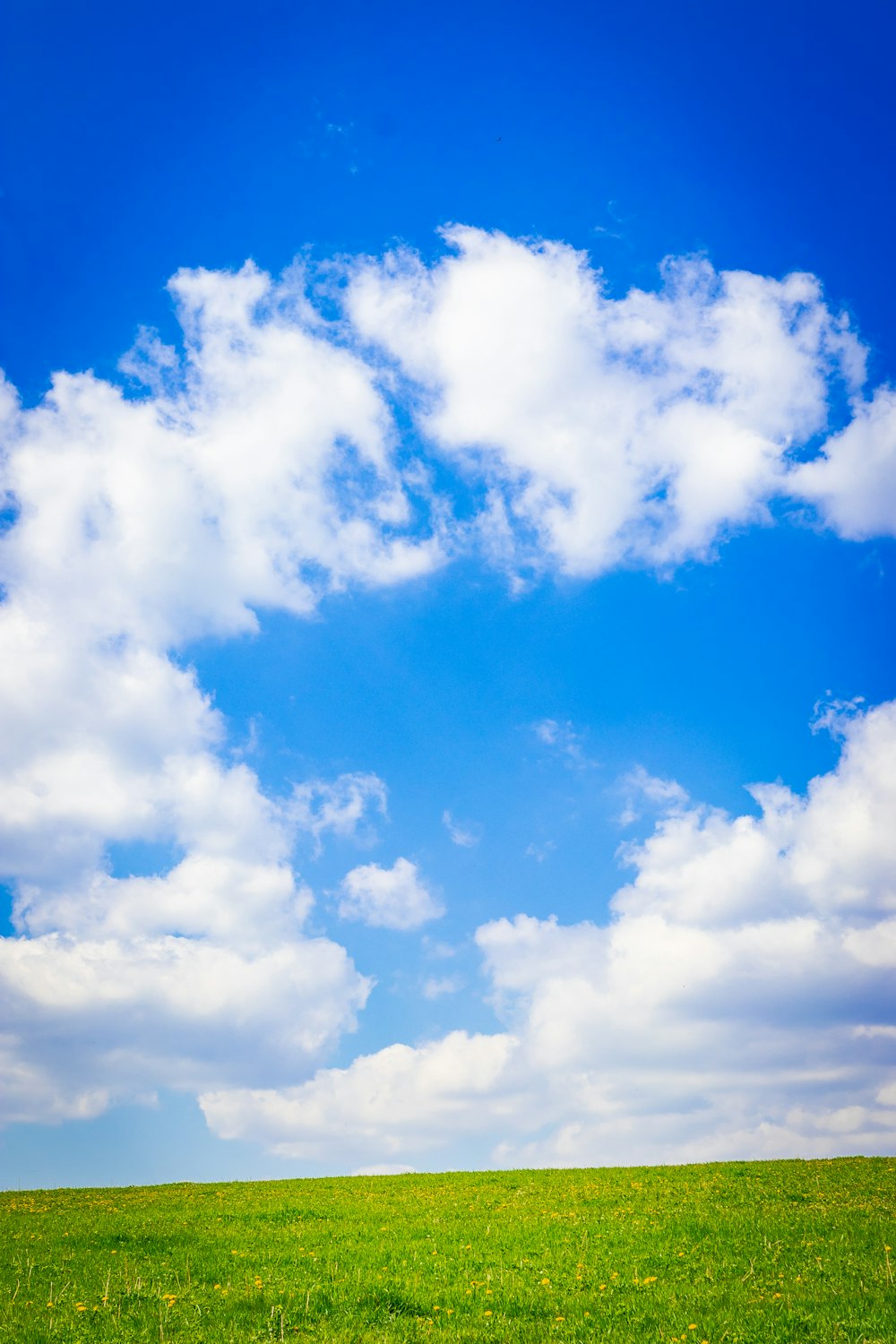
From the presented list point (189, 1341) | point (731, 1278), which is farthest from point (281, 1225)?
point (731, 1278)

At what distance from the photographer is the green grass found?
45.5 ft

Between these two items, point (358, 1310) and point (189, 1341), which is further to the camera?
point (358, 1310)

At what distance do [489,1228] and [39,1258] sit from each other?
10.7m

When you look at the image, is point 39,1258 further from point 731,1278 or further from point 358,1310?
point 731,1278

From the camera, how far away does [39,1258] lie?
20328mm

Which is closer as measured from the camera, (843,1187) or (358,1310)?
(358,1310)

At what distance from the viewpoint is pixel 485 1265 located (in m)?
17.6

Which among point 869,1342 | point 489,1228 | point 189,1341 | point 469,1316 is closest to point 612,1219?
point 489,1228

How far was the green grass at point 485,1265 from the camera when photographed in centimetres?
1388

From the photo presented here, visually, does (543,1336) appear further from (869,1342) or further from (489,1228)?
(489,1228)

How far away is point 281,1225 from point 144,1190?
1293cm

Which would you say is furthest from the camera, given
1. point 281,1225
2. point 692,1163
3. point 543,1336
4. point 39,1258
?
point 692,1163

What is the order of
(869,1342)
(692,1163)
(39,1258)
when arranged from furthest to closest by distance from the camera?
(692,1163) → (39,1258) → (869,1342)

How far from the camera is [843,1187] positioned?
25453 millimetres
